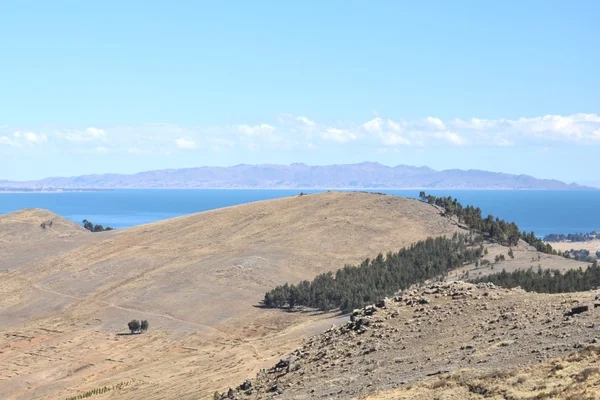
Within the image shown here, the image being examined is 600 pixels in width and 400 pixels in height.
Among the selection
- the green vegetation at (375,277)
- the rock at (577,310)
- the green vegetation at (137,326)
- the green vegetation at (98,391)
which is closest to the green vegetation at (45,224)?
the green vegetation at (375,277)

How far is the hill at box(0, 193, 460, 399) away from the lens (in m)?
Answer: 37.7

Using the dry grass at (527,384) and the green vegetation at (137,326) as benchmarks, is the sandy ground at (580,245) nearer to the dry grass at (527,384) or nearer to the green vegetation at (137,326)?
the green vegetation at (137,326)

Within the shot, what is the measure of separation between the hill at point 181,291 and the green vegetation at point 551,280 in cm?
950

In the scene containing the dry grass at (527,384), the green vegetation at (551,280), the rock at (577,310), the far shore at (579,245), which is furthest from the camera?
the far shore at (579,245)

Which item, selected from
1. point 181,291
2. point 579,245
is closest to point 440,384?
point 181,291

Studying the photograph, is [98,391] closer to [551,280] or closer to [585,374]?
[585,374]

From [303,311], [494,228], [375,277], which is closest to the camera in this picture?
[303,311]

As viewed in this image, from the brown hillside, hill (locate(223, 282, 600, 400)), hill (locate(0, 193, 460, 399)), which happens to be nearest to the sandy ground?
hill (locate(0, 193, 460, 399))

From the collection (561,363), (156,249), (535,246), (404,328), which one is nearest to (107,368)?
(404,328)

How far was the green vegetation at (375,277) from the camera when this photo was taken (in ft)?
161

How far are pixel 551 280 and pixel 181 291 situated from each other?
25073 millimetres

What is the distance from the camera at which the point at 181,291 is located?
183 ft

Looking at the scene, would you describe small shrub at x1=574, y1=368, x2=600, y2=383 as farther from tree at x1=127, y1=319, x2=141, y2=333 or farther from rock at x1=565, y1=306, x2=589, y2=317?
tree at x1=127, y1=319, x2=141, y2=333

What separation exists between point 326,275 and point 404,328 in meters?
30.6
